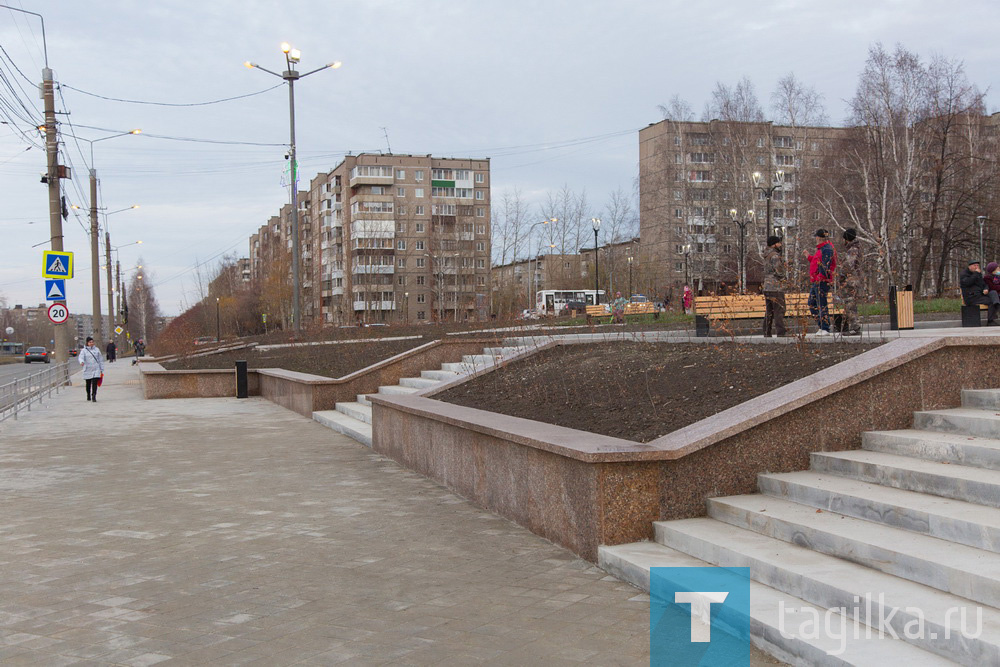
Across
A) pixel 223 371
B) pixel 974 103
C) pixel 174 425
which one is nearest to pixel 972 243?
pixel 974 103

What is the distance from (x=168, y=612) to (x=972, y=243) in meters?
47.4

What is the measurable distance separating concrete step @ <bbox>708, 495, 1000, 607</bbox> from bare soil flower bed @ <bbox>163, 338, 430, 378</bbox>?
12.9 metres

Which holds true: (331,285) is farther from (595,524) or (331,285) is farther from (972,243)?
(595,524)

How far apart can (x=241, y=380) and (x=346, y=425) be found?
982 cm

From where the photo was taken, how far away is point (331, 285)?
99.1m

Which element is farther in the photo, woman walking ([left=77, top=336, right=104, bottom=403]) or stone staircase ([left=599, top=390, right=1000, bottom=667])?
woman walking ([left=77, top=336, right=104, bottom=403])

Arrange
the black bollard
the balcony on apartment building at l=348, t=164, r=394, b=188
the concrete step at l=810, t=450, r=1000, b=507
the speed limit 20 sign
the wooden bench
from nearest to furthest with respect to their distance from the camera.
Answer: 1. the concrete step at l=810, t=450, r=1000, b=507
2. the wooden bench
3. the speed limit 20 sign
4. the black bollard
5. the balcony on apartment building at l=348, t=164, r=394, b=188

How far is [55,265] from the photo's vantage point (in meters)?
18.8

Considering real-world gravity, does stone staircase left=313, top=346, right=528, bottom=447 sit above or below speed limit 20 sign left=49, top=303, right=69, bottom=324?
below

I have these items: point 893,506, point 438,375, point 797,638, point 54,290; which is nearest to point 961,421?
point 893,506

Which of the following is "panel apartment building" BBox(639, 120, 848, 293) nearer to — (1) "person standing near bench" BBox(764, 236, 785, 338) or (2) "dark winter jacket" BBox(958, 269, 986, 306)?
(2) "dark winter jacket" BBox(958, 269, 986, 306)

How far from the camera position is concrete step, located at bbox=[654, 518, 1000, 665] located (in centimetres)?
343

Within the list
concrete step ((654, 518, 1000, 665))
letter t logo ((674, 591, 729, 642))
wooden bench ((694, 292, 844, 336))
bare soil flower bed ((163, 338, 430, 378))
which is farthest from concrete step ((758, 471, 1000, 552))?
bare soil flower bed ((163, 338, 430, 378))

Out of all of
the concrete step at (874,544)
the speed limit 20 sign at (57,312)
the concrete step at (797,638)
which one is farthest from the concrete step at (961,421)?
the speed limit 20 sign at (57,312)
